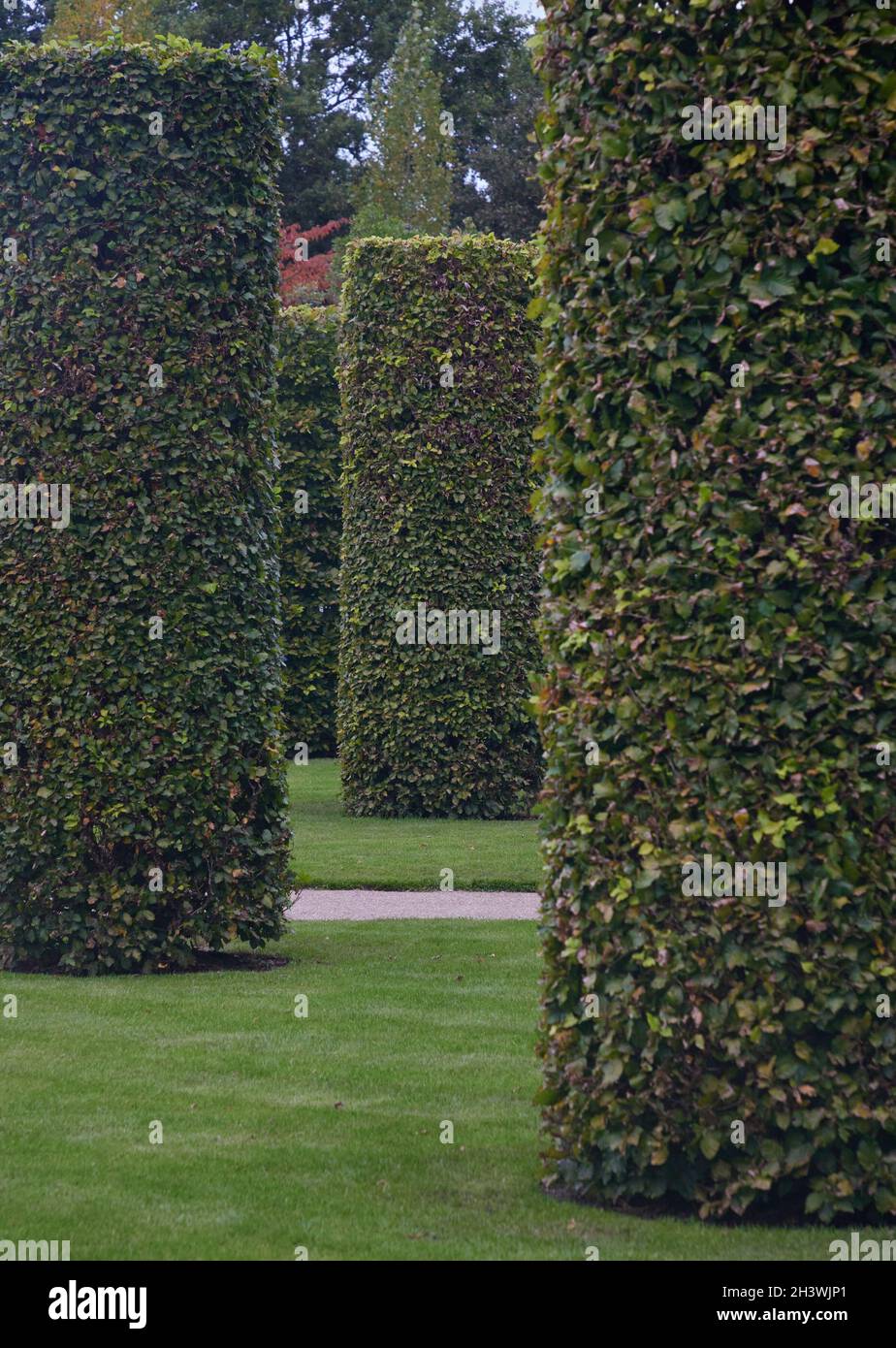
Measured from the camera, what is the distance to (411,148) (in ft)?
136

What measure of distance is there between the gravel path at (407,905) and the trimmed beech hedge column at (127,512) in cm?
175

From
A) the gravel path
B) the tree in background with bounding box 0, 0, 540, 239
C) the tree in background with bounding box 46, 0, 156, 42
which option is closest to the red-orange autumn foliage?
the tree in background with bounding box 0, 0, 540, 239

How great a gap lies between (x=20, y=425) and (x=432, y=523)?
24.2ft

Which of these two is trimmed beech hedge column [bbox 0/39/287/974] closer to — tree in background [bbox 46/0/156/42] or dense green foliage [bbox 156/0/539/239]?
tree in background [bbox 46/0/156/42]

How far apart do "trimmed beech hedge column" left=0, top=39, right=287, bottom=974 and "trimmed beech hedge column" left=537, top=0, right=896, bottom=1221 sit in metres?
4.61

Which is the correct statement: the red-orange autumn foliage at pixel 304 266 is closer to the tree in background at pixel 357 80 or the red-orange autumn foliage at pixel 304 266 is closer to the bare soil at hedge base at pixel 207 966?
the tree in background at pixel 357 80

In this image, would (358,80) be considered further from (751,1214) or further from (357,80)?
(751,1214)

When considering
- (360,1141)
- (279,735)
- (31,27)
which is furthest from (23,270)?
(31,27)

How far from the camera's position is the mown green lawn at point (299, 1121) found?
5.29 metres

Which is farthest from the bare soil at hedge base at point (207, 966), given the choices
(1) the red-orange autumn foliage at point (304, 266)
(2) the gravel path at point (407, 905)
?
(1) the red-orange autumn foliage at point (304, 266)

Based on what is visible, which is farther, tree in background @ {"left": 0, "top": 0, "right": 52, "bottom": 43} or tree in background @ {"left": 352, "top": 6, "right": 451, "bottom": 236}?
tree in background @ {"left": 0, "top": 0, "right": 52, "bottom": 43}

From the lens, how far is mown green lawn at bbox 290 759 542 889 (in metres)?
13.0

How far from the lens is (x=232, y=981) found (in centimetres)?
962
